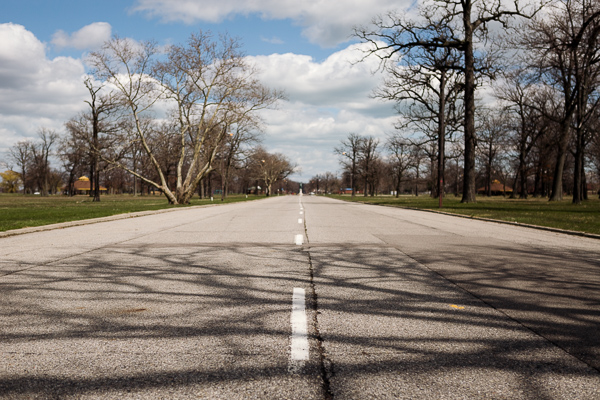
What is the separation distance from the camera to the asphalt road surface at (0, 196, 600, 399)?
2.82 meters

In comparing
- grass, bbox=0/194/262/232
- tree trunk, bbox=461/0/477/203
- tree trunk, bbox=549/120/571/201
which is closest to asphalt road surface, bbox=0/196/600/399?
grass, bbox=0/194/262/232

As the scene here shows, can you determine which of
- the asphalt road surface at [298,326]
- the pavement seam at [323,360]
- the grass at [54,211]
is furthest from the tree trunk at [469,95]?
the pavement seam at [323,360]

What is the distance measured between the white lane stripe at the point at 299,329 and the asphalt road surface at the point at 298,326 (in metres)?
0.02

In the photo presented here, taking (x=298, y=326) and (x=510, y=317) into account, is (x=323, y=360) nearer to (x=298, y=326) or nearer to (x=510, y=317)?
(x=298, y=326)

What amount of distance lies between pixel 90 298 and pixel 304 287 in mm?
2403

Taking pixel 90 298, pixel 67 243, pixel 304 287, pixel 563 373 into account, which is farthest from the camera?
pixel 67 243

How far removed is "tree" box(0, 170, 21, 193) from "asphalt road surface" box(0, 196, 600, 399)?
13367cm

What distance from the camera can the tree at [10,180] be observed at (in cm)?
12069

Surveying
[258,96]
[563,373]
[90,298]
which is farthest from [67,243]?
[258,96]

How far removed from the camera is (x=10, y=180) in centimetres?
12175

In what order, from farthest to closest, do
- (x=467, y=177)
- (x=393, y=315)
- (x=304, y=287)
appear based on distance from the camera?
1. (x=467, y=177)
2. (x=304, y=287)
3. (x=393, y=315)

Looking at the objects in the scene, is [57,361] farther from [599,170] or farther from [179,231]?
[599,170]

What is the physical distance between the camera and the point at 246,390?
2.72 metres

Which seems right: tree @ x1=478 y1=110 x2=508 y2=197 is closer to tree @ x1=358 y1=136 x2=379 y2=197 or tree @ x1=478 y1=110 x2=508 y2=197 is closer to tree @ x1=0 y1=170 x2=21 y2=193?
tree @ x1=358 y1=136 x2=379 y2=197
